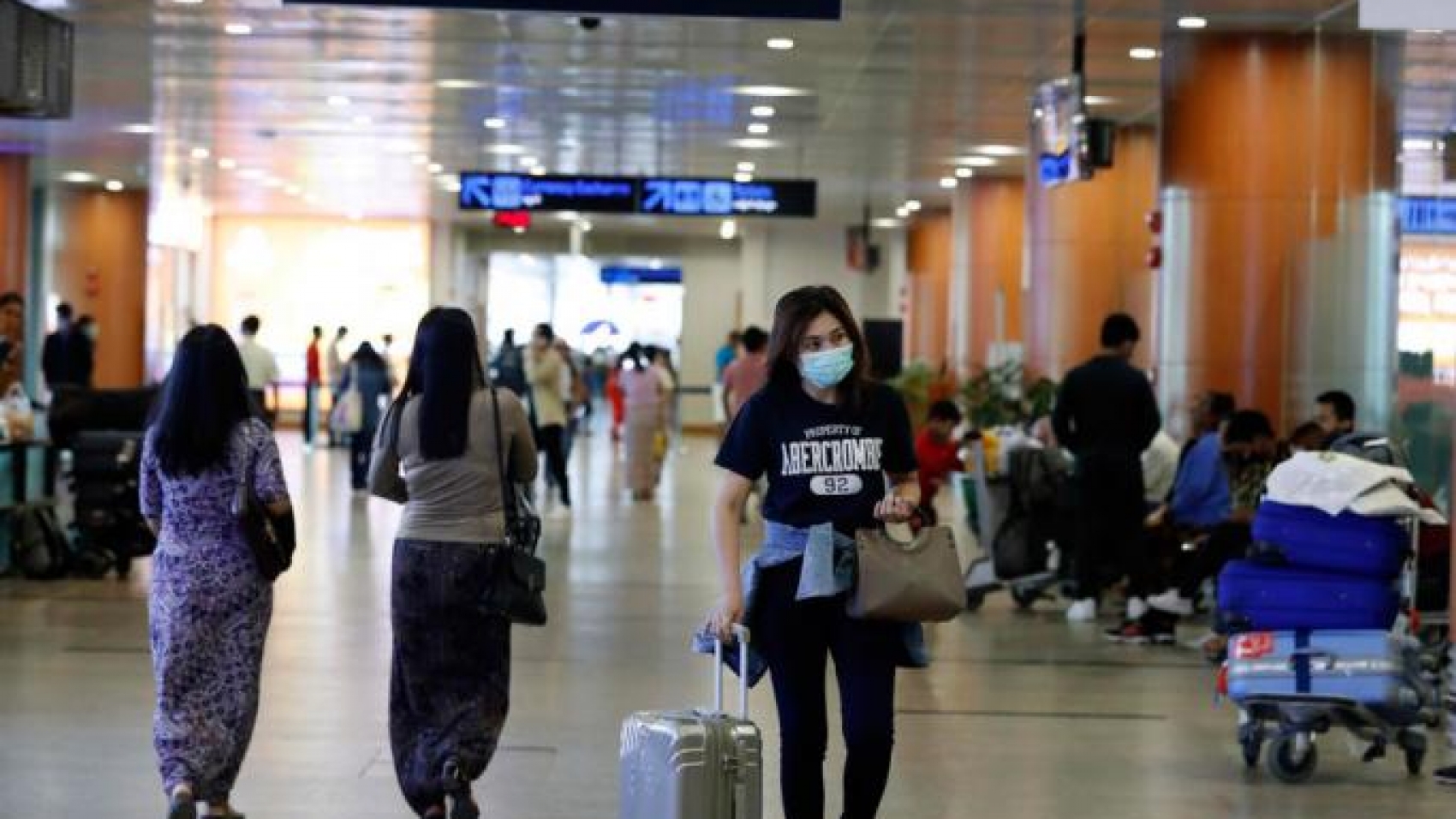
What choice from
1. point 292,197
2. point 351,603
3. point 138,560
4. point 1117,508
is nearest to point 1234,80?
point 1117,508

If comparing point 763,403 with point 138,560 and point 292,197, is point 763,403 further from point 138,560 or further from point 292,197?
point 292,197

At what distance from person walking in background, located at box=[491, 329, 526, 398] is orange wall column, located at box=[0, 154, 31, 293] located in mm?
5875

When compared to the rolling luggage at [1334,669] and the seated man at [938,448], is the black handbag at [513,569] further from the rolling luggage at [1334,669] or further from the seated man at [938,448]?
→ the seated man at [938,448]

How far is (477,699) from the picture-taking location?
7.34m

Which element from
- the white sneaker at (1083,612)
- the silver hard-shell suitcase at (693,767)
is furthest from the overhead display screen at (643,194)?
the silver hard-shell suitcase at (693,767)

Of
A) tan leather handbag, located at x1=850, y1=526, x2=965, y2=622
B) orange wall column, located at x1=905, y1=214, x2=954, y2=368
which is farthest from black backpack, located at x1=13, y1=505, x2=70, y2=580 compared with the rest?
orange wall column, located at x1=905, y1=214, x2=954, y2=368

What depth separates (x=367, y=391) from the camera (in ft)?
89.0

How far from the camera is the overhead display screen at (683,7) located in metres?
9.58

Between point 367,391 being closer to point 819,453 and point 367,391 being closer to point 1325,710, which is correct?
point 1325,710

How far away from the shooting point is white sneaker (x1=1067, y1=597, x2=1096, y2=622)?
552 inches

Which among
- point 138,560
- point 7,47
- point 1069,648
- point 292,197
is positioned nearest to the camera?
point 7,47

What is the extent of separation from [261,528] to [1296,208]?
10398 mm

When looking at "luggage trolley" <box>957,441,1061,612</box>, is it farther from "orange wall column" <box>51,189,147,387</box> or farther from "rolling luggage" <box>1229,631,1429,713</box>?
"orange wall column" <box>51,189,147,387</box>

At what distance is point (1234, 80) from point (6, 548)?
27.9ft
